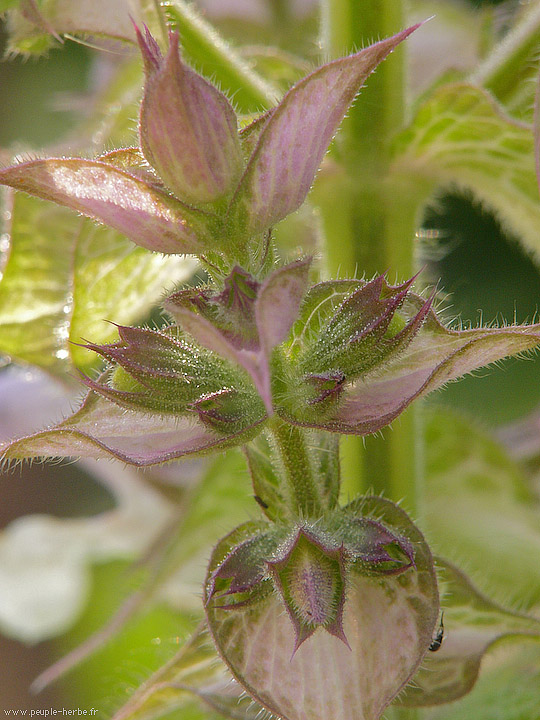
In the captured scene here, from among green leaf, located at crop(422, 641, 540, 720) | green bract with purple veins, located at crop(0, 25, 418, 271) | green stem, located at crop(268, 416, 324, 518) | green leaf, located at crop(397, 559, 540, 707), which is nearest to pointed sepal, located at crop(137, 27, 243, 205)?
green bract with purple veins, located at crop(0, 25, 418, 271)

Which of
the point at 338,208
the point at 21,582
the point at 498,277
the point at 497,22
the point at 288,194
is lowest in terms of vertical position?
the point at 21,582

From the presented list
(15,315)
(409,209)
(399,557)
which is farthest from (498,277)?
(399,557)

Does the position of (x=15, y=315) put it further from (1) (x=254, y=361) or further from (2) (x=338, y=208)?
(1) (x=254, y=361)

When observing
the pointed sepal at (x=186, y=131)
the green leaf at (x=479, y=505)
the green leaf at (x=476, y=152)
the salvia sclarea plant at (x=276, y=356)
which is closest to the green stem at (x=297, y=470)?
the salvia sclarea plant at (x=276, y=356)

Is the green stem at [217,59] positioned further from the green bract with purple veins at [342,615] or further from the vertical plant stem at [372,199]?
the green bract with purple veins at [342,615]

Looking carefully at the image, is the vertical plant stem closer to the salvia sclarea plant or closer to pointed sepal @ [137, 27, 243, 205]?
the salvia sclarea plant

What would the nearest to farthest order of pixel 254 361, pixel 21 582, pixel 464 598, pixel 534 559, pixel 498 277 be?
pixel 254 361 → pixel 464 598 → pixel 534 559 → pixel 21 582 → pixel 498 277
